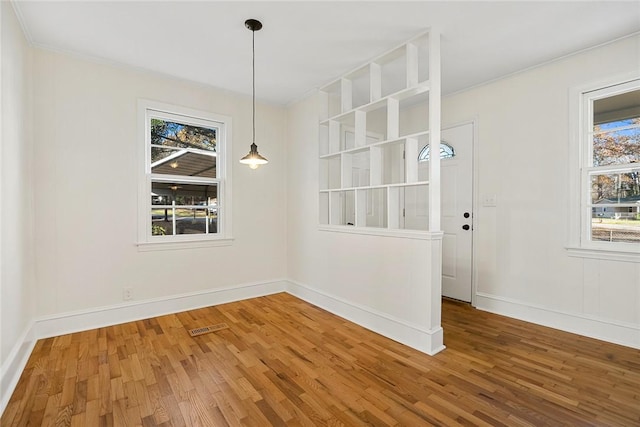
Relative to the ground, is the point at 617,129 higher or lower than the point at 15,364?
higher

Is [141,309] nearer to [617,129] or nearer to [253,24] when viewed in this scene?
[253,24]

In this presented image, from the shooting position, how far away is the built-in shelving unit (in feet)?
8.96

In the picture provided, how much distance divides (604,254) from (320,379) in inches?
111

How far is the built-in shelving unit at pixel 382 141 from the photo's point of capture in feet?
8.96

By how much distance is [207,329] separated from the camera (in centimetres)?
314

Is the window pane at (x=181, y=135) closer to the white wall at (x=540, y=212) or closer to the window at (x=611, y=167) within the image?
the white wall at (x=540, y=212)

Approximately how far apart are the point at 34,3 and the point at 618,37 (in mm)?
4826

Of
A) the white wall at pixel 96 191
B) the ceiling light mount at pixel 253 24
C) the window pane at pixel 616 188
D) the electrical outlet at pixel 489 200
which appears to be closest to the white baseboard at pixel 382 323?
the white wall at pixel 96 191

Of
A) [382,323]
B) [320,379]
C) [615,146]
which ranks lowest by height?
[320,379]

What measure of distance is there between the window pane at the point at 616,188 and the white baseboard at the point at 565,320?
1.12 m

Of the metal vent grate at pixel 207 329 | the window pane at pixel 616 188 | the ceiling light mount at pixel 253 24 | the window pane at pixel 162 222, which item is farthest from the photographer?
the window pane at pixel 162 222

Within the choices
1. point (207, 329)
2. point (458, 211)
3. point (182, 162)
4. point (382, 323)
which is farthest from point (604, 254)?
point (182, 162)

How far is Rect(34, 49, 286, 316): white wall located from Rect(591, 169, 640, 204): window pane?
415 cm

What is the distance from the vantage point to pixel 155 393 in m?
2.06
